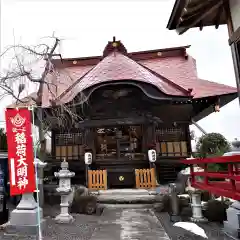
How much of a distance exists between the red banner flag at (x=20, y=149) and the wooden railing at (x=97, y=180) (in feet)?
19.3

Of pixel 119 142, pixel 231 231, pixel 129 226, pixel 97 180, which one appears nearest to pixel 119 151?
pixel 119 142

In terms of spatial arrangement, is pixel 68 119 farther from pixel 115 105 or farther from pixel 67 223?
pixel 67 223

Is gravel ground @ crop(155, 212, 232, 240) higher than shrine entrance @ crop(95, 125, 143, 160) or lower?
lower

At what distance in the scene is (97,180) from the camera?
11625mm

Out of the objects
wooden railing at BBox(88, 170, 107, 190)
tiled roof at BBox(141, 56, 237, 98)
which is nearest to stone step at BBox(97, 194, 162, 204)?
wooden railing at BBox(88, 170, 107, 190)

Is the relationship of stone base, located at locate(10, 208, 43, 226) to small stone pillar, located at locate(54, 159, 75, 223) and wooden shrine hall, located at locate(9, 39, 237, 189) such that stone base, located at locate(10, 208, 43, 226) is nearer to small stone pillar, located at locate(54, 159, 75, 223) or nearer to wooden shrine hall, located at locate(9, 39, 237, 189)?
small stone pillar, located at locate(54, 159, 75, 223)

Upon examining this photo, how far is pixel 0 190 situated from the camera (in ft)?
22.6

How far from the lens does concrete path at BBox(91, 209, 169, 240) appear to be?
19.4 feet

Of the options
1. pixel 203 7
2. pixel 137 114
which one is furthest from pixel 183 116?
pixel 203 7

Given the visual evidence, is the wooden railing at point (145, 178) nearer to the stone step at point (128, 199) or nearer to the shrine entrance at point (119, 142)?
the shrine entrance at point (119, 142)

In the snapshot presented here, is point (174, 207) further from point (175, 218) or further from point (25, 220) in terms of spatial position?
point (25, 220)

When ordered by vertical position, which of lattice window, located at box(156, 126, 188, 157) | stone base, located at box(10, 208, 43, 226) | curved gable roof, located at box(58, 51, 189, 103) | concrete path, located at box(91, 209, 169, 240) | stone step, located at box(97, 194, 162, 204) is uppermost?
curved gable roof, located at box(58, 51, 189, 103)

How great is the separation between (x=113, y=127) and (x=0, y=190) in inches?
294

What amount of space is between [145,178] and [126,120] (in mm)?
3077
